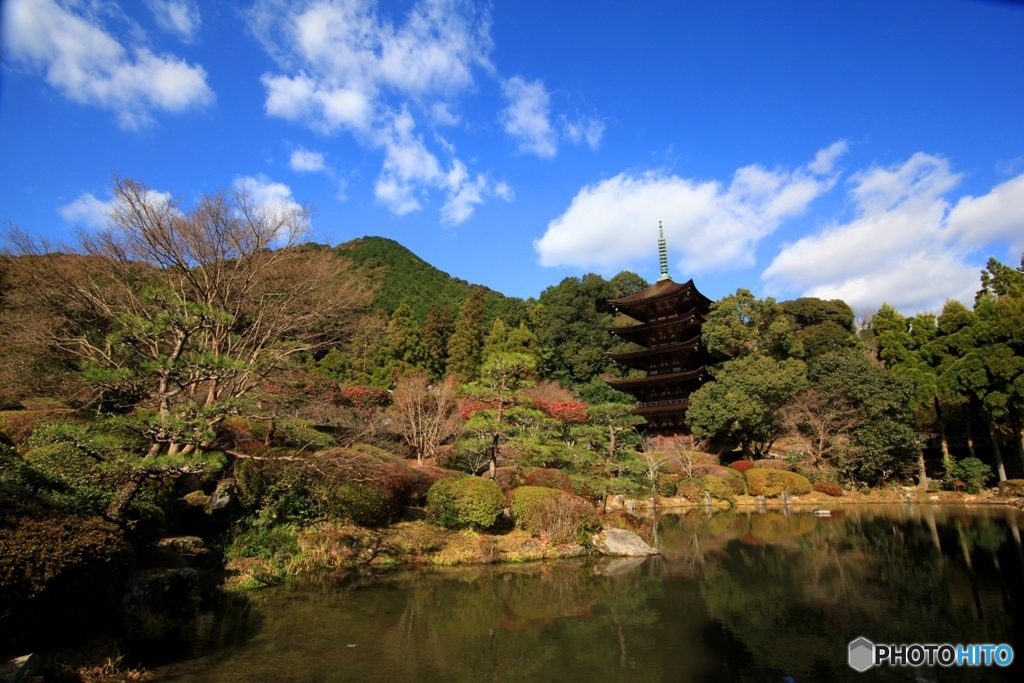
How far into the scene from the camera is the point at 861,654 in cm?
537

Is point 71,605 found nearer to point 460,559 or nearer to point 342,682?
point 342,682

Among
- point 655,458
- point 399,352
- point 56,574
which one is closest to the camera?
point 56,574

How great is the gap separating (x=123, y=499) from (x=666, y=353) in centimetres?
2544

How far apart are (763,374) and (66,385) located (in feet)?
79.9

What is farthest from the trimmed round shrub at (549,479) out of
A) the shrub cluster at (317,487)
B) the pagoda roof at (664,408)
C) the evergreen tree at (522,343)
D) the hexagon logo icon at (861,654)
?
the evergreen tree at (522,343)

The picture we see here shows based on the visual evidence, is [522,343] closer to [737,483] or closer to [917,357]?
[737,483]

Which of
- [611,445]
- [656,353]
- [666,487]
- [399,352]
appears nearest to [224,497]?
[611,445]

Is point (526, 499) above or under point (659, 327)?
under

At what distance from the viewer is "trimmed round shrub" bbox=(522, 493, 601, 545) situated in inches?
434

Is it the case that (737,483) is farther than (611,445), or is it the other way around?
(737,483)

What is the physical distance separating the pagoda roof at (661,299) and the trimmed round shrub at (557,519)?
19.7 meters

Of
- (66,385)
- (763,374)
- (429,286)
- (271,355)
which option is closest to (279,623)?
(271,355)

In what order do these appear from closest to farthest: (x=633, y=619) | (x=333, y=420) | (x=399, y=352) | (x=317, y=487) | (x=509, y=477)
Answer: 1. (x=633, y=619)
2. (x=317, y=487)
3. (x=509, y=477)
4. (x=333, y=420)
5. (x=399, y=352)

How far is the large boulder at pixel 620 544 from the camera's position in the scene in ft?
36.2
